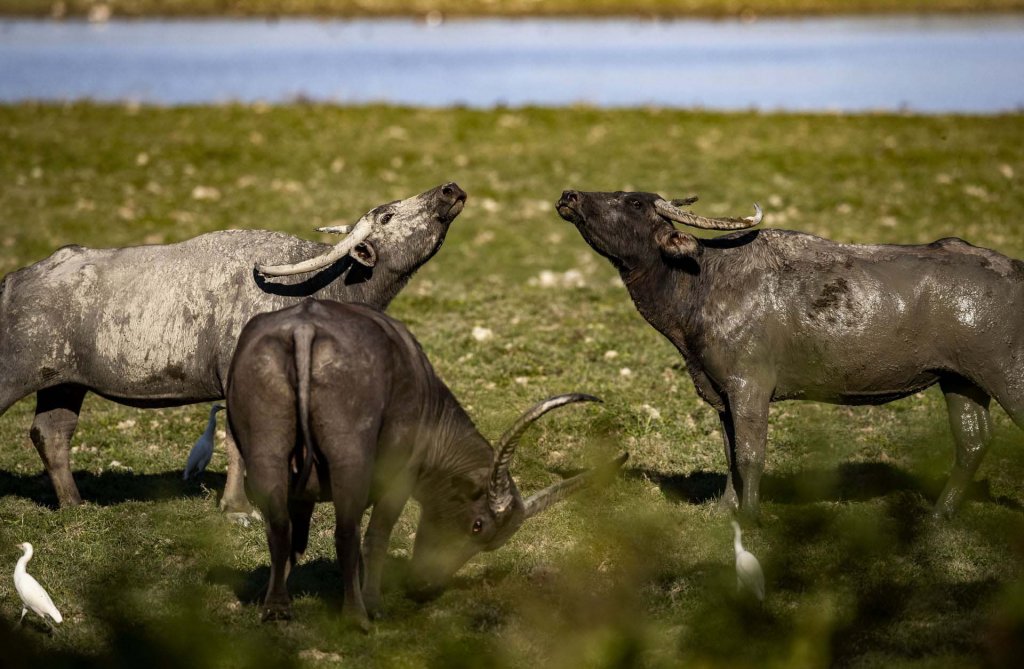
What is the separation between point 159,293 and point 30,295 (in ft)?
3.04

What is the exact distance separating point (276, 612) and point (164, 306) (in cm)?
305

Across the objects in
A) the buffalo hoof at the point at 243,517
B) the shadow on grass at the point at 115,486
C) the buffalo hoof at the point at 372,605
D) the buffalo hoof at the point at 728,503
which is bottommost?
the shadow on grass at the point at 115,486

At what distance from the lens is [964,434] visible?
879 cm

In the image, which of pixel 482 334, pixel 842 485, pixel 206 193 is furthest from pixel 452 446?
pixel 206 193

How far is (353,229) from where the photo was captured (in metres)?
9.02

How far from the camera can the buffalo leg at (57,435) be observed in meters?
9.30

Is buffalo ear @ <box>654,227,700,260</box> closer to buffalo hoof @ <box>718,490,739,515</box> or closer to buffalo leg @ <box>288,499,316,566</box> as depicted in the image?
buffalo hoof @ <box>718,490,739,515</box>

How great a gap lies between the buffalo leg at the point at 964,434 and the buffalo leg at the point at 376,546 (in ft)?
12.8

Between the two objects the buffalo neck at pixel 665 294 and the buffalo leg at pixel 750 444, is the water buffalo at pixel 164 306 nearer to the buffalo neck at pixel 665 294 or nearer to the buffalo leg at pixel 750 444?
the buffalo neck at pixel 665 294

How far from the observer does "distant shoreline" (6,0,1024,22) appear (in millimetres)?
63500

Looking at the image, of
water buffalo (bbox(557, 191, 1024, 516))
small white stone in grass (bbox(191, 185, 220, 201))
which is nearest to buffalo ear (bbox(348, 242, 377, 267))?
water buffalo (bbox(557, 191, 1024, 516))

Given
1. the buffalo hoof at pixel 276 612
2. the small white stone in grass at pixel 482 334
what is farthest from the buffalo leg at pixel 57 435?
the small white stone in grass at pixel 482 334

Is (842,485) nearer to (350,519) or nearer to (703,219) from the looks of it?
(703,219)

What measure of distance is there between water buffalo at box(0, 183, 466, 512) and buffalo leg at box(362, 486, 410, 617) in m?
2.22
